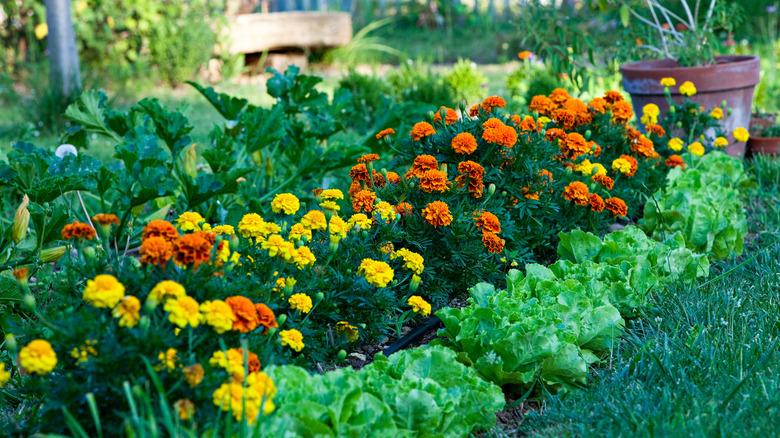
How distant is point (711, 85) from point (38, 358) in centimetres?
405

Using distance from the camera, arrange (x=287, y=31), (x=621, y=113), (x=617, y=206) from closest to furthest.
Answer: (x=617, y=206) → (x=621, y=113) → (x=287, y=31)

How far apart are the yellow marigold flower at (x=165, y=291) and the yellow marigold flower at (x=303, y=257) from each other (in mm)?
611

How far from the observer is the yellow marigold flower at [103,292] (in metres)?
1.99

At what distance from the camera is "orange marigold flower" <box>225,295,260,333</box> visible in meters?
2.14

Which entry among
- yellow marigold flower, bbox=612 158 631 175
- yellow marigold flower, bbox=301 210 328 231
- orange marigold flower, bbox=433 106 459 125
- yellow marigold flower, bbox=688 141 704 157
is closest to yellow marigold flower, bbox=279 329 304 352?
yellow marigold flower, bbox=301 210 328 231

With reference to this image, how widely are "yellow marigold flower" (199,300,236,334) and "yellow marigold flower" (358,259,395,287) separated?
0.66 m

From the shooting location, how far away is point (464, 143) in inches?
128

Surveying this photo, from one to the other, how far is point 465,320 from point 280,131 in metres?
1.64

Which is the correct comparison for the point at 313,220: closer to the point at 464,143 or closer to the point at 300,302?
the point at 300,302

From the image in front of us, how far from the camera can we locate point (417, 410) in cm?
225

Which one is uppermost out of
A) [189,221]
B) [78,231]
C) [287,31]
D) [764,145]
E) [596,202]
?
[287,31]

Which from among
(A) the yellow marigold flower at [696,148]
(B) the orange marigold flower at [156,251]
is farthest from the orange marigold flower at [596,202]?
(B) the orange marigold flower at [156,251]

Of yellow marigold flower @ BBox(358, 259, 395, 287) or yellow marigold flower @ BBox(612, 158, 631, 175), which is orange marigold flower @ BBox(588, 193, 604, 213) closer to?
yellow marigold flower @ BBox(612, 158, 631, 175)

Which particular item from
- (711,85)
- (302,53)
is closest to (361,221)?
(711,85)
